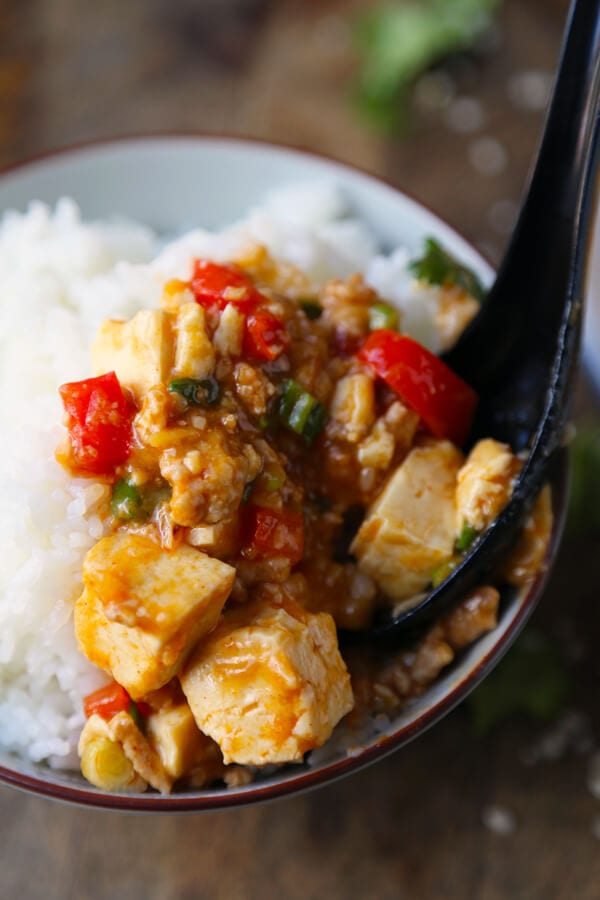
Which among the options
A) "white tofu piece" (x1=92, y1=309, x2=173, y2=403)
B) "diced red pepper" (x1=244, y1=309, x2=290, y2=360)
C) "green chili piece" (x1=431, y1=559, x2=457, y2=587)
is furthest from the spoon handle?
"white tofu piece" (x1=92, y1=309, x2=173, y2=403)

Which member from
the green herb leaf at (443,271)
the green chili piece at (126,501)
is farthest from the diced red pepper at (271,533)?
the green herb leaf at (443,271)

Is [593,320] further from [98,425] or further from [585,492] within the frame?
[98,425]

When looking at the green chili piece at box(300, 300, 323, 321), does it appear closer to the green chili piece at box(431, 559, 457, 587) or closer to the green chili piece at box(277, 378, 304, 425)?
the green chili piece at box(277, 378, 304, 425)

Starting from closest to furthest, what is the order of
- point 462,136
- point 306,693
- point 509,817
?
point 306,693
point 509,817
point 462,136

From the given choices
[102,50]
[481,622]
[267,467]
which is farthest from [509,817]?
[102,50]

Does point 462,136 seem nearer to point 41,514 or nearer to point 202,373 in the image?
point 202,373
